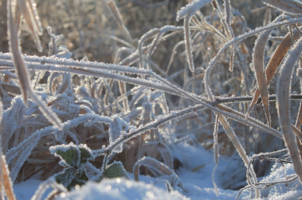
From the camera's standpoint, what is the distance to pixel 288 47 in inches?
23.4

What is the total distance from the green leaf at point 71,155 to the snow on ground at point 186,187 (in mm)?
111

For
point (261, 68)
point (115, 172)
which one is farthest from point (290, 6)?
point (115, 172)

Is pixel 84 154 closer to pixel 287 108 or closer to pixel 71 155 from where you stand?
pixel 71 155

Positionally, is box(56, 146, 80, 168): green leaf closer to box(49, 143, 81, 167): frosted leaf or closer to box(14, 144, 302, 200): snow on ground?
box(49, 143, 81, 167): frosted leaf

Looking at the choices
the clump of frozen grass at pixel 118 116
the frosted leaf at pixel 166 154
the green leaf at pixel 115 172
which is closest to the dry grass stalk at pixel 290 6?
the clump of frozen grass at pixel 118 116

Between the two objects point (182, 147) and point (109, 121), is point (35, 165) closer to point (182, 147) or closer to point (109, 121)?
point (109, 121)

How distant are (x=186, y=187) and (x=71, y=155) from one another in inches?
15.3

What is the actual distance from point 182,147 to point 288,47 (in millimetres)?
725

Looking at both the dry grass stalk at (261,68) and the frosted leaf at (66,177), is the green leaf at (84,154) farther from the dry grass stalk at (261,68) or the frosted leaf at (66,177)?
the dry grass stalk at (261,68)

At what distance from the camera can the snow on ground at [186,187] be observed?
316mm

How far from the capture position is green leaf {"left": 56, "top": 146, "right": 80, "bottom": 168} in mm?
504

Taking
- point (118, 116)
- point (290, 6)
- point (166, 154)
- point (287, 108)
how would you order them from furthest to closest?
1. point (166, 154)
2. point (118, 116)
3. point (290, 6)
4. point (287, 108)

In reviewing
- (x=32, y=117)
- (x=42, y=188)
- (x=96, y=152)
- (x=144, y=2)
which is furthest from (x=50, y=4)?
(x=42, y=188)

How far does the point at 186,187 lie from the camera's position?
78 cm
